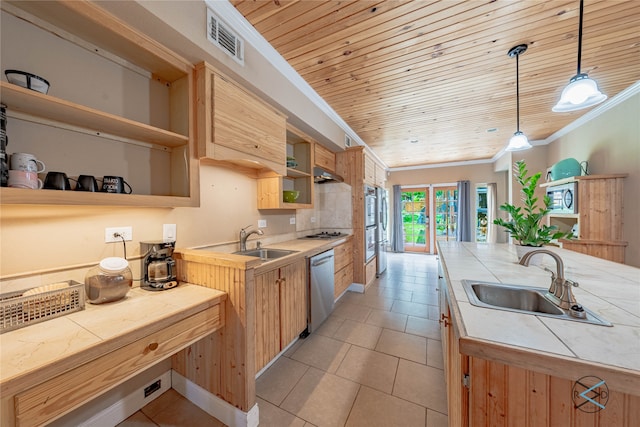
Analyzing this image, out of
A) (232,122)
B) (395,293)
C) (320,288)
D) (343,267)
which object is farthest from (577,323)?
(395,293)

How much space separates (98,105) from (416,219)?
705 cm

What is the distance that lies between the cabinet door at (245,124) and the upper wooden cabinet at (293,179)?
30 cm

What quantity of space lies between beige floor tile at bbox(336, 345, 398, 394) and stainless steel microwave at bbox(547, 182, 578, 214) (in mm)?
3190

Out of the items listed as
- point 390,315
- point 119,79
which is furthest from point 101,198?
point 390,315

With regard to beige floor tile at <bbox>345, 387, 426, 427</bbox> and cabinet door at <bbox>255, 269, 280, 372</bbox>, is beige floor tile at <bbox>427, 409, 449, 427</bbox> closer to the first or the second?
beige floor tile at <bbox>345, 387, 426, 427</bbox>

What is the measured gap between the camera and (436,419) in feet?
4.74

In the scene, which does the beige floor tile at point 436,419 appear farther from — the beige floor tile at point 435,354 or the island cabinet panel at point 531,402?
the island cabinet panel at point 531,402

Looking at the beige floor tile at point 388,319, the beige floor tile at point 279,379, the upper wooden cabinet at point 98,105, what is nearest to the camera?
the upper wooden cabinet at point 98,105

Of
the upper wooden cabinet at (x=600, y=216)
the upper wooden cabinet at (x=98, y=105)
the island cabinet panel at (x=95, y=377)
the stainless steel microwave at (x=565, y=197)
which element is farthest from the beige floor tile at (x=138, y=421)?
the stainless steel microwave at (x=565, y=197)

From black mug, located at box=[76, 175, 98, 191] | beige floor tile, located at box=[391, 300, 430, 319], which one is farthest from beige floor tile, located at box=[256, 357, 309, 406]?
black mug, located at box=[76, 175, 98, 191]

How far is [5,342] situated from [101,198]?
61cm

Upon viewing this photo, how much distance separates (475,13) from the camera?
1528mm

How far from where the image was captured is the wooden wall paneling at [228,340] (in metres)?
1.33

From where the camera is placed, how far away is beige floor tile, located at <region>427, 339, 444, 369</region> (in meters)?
1.94
